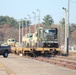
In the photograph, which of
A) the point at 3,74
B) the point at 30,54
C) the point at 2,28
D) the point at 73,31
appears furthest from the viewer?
the point at 2,28

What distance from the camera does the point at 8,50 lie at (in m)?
47.1

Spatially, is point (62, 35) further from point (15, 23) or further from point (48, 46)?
point (15, 23)

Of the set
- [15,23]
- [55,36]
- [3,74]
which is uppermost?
[15,23]

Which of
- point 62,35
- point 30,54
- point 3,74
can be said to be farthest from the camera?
point 62,35

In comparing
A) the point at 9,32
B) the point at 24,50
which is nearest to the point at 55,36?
the point at 24,50

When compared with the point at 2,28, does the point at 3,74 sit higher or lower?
lower

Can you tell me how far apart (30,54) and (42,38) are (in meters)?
4.08

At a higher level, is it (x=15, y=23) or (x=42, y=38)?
(x=15, y=23)

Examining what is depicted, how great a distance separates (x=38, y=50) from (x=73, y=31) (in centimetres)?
9699

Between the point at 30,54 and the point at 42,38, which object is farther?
the point at 30,54

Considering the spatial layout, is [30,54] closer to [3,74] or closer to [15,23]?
[3,74]

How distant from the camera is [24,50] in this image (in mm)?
49438

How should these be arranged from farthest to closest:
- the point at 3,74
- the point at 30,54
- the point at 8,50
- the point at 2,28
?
the point at 2,28 → the point at 30,54 → the point at 8,50 → the point at 3,74

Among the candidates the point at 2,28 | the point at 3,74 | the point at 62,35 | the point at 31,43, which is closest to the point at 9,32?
the point at 2,28
